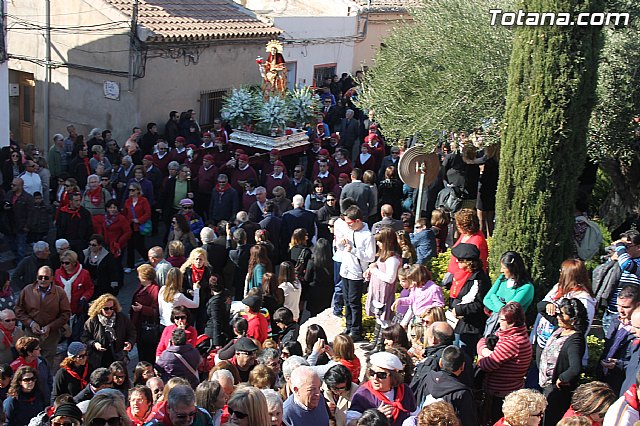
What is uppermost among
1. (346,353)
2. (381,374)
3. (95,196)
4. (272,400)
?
(381,374)

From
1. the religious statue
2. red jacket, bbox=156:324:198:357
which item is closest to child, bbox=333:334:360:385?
red jacket, bbox=156:324:198:357

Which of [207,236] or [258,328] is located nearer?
[258,328]

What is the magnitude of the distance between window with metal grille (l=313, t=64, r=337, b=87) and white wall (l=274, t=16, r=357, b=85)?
0.15 meters

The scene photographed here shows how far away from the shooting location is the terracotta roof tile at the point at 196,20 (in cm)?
1933

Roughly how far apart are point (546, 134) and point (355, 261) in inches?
102

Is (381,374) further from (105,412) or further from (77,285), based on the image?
(77,285)

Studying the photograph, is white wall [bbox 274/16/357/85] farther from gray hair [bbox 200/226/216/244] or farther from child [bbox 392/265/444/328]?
child [bbox 392/265/444/328]

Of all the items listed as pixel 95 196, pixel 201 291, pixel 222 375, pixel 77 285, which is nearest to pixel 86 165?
pixel 95 196

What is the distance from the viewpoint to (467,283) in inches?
337

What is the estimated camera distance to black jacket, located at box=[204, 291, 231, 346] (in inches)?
367

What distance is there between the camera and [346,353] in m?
7.18

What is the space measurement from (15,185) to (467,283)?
295 inches

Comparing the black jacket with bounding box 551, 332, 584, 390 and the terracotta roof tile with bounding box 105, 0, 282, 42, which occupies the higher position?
the terracotta roof tile with bounding box 105, 0, 282, 42

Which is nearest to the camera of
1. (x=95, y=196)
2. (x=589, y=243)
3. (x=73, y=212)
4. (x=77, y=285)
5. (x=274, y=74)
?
(x=77, y=285)
